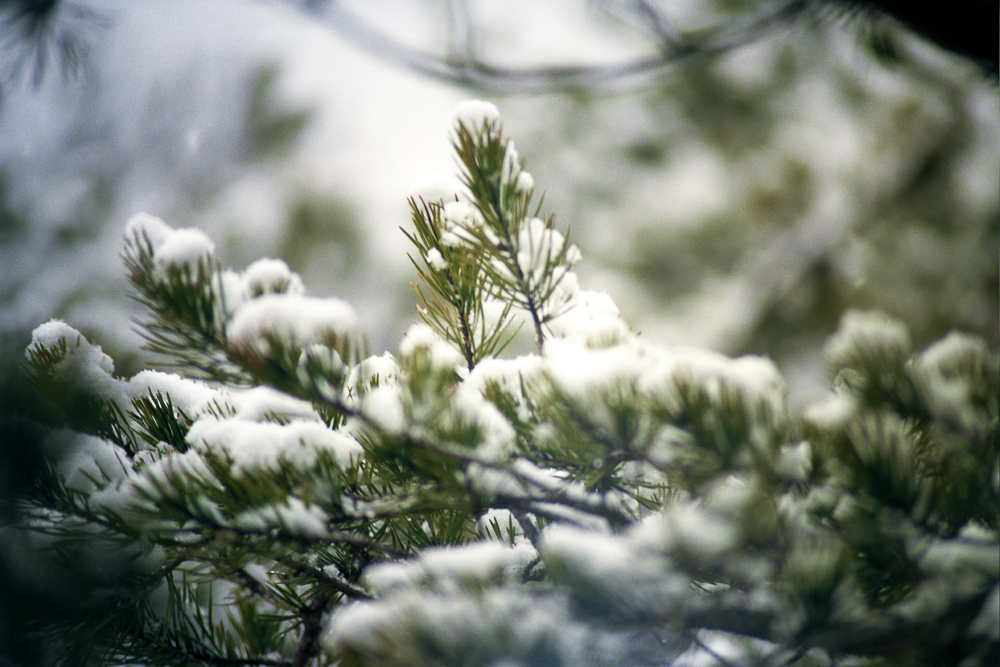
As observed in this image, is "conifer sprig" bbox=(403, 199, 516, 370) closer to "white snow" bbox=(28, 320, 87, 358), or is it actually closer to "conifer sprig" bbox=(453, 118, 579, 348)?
"conifer sprig" bbox=(453, 118, 579, 348)

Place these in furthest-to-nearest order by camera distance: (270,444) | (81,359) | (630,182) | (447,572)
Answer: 1. (630,182)
2. (81,359)
3. (270,444)
4. (447,572)

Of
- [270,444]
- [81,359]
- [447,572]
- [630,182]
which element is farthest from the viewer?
[630,182]

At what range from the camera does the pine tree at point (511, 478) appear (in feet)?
0.98

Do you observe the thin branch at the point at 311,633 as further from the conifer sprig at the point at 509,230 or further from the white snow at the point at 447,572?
the conifer sprig at the point at 509,230

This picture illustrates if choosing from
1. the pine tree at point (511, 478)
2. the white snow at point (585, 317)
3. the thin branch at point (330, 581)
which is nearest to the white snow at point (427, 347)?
the pine tree at point (511, 478)

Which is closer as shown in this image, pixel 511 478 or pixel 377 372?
→ pixel 511 478

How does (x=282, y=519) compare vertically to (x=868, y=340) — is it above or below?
below

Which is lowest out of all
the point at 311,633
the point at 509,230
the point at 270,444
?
the point at 311,633

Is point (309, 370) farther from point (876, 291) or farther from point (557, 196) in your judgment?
point (557, 196)

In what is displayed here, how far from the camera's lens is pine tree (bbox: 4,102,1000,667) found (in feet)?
0.98

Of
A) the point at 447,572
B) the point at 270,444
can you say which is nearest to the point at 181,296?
the point at 270,444

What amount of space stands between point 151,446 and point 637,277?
264 centimetres

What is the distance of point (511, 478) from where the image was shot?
457 mm

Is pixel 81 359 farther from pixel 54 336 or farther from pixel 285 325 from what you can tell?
pixel 285 325
